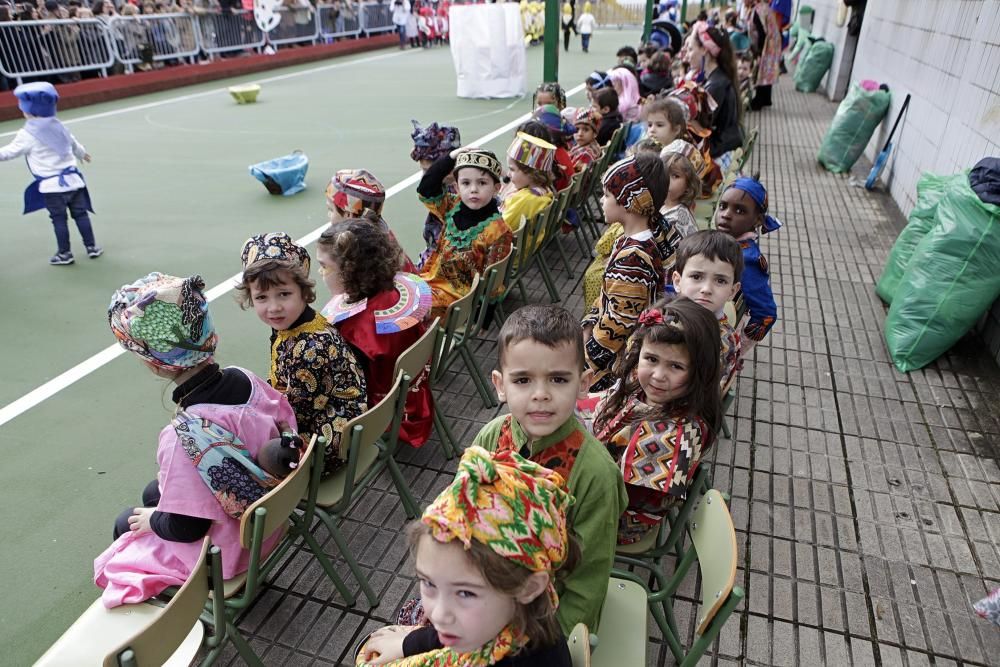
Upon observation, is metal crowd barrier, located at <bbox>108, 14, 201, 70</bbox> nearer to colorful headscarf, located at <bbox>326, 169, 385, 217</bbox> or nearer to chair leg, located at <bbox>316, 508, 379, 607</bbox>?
colorful headscarf, located at <bbox>326, 169, 385, 217</bbox>

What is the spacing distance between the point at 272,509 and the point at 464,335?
1.82m

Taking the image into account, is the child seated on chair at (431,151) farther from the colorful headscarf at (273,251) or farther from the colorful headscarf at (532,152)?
the colorful headscarf at (273,251)

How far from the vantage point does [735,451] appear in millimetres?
3479

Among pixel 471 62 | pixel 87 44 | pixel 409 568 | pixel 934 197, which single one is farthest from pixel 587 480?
pixel 87 44

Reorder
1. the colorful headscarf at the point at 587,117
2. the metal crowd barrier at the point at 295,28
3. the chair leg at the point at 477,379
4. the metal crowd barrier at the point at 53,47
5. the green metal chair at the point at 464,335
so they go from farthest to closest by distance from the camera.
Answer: the metal crowd barrier at the point at 295,28, the metal crowd barrier at the point at 53,47, the colorful headscarf at the point at 587,117, the chair leg at the point at 477,379, the green metal chair at the point at 464,335

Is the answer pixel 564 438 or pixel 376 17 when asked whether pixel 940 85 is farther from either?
pixel 376 17

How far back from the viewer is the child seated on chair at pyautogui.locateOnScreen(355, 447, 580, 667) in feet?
3.84

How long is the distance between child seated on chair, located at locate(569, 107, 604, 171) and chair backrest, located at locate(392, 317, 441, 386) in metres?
3.73

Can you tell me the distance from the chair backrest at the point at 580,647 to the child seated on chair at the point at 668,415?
2.11ft

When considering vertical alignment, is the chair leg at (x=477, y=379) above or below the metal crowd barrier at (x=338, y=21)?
below

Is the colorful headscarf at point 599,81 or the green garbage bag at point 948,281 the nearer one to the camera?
the green garbage bag at point 948,281

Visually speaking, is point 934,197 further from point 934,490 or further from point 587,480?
point 587,480

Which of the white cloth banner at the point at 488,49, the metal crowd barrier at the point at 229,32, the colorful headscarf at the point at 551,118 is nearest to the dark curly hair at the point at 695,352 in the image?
the colorful headscarf at the point at 551,118

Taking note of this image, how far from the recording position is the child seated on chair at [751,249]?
3.30 meters
